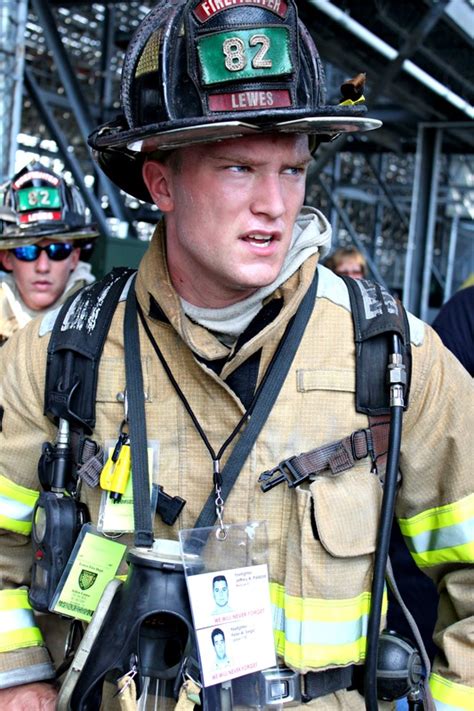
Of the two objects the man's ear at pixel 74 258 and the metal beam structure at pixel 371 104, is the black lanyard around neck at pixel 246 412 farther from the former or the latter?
the metal beam structure at pixel 371 104

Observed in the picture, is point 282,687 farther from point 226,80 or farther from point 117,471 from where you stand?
point 226,80

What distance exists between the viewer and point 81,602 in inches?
75.8

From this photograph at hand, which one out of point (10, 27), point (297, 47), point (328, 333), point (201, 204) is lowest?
point (328, 333)

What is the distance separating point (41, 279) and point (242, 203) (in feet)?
7.85

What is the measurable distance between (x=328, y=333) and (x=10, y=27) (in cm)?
400

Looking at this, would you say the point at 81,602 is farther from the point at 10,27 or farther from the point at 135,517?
the point at 10,27

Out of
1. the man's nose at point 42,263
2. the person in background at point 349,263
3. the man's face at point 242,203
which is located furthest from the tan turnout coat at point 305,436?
the person in background at point 349,263

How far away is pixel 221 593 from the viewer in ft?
5.60

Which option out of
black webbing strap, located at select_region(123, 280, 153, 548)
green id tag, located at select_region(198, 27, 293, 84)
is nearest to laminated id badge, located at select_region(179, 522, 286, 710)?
black webbing strap, located at select_region(123, 280, 153, 548)

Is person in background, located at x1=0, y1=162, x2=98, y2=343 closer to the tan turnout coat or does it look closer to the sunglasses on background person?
the sunglasses on background person

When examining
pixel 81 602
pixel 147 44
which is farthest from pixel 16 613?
pixel 147 44

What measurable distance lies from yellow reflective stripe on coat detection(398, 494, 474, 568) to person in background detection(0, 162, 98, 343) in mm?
2314

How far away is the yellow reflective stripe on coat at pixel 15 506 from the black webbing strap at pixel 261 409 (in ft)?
1.43

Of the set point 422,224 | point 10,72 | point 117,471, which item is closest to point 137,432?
point 117,471
